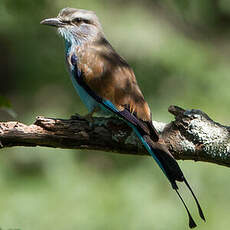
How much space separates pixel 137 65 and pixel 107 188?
1.99m

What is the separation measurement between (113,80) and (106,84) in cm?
8

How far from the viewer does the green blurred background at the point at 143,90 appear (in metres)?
6.05

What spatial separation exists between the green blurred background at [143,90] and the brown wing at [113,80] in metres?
0.69

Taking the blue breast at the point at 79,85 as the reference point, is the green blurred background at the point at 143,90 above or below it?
below

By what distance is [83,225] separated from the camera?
5953 millimetres

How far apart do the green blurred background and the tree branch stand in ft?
2.95

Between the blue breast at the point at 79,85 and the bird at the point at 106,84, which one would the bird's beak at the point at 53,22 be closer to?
the bird at the point at 106,84

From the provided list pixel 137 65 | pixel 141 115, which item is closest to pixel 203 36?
pixel 137 65

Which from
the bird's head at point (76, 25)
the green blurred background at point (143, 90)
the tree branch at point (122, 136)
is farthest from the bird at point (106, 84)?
the green blurred background at point (143, 90)

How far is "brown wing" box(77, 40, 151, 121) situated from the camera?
4.93 meters

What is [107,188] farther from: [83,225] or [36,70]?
[36,70]

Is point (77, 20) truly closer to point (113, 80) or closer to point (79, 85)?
point (79, 85)

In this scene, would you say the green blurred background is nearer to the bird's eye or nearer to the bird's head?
the bird's head

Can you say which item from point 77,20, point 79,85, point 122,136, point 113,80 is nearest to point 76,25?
point 77,20
